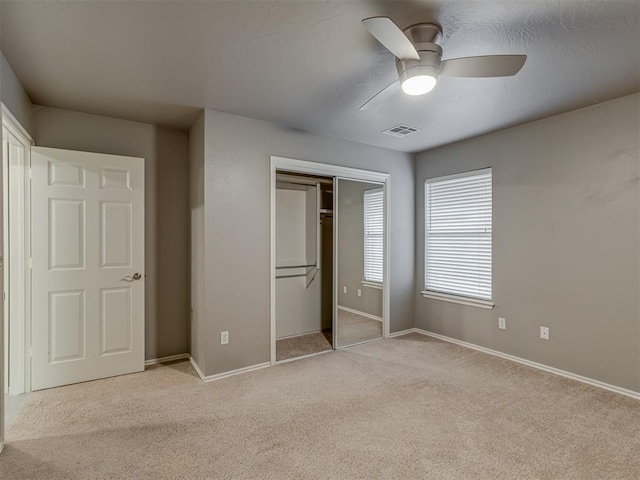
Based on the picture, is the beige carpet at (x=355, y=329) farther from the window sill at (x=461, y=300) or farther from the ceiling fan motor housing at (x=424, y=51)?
the ceiling fan motor housing at (x=424, y=51)

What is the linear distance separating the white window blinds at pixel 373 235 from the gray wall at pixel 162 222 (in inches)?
85.3

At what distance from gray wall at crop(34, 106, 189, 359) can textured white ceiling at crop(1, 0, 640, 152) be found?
242 millimetres

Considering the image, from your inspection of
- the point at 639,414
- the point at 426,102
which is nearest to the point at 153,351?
the point at 426,102

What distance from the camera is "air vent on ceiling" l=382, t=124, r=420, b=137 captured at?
3.59m

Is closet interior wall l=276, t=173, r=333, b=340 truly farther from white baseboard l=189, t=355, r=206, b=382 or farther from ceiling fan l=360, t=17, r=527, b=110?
ceiling fan l=360, t=17, r=527, b=110

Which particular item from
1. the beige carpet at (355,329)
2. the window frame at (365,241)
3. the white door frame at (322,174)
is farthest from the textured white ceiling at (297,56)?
the beige carpet at (355,329)

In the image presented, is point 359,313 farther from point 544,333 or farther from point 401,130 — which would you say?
point 401,130

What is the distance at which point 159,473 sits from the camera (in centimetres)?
188

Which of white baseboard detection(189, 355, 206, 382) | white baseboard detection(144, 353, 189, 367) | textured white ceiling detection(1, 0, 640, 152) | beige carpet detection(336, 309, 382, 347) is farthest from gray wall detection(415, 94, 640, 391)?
white baseboard detection(144, 353, 189, 367)

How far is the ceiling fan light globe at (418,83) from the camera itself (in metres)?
1.99

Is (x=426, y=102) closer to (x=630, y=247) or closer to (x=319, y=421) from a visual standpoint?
(x=630, y=247)

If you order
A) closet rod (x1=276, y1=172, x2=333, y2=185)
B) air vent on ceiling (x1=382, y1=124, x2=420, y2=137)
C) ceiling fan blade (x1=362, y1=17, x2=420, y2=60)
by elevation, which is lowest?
closet rod (x1=276, y1=172, x2=333, y2=185)

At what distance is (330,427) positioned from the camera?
233 cm

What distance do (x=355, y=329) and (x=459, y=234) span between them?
1755 mm
